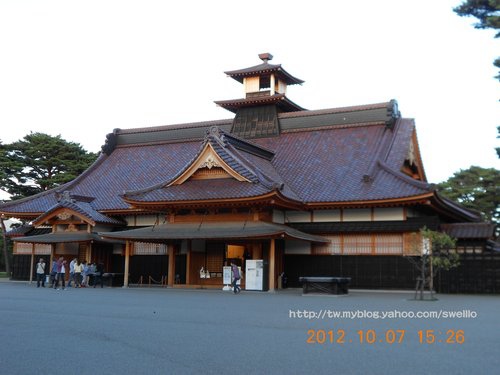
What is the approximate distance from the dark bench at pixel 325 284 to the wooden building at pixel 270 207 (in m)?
2.40

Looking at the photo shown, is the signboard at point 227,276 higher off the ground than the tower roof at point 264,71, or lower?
lower

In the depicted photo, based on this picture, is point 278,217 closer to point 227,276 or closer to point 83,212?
point 227,276

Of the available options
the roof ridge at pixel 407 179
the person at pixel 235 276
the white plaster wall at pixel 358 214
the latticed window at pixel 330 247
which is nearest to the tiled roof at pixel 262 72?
the roof ridge at pixel 407 179

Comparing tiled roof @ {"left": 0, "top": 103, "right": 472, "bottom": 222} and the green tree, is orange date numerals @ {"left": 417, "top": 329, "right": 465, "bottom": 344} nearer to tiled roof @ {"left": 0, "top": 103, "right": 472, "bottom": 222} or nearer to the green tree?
tiled roof @ {"left": 0, "top": 103, "right": 472, "bottom": 222}

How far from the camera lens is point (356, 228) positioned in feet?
90.5

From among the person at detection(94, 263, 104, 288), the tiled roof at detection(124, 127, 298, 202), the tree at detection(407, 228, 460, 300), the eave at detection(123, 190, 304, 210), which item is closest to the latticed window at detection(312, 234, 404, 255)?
the tree at detection(407, 228, 460, 300)

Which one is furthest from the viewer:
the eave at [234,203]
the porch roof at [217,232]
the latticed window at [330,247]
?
the latticed window at [330,247]

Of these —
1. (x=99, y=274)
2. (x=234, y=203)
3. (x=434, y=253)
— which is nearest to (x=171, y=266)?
(x=99, y=274)

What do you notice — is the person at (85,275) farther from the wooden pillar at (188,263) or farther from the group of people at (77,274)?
the wooden pillar at (188,263)

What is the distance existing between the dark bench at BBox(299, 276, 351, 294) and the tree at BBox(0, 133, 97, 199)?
31.0 metres

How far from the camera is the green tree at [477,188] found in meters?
41.5

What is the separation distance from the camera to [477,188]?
4322cm

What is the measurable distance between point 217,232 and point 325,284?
19.7ft

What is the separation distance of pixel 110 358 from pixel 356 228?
20281 mm
